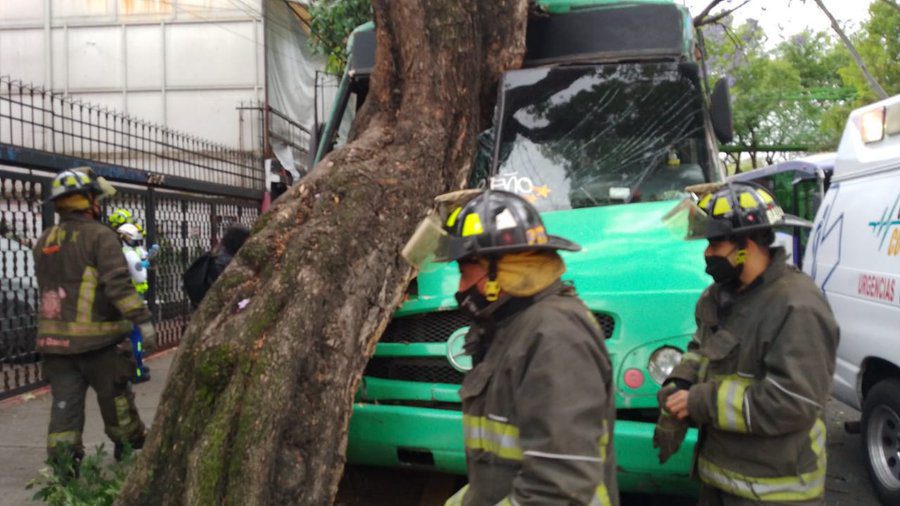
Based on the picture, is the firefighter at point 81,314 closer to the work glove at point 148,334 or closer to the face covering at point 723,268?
the work glove at point 148,334

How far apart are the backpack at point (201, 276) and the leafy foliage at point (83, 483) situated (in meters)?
1.45

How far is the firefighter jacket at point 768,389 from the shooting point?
253cm

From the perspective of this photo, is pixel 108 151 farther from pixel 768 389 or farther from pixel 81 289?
pixel 768 389

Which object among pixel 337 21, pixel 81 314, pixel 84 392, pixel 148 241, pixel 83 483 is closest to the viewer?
pixel 83 483

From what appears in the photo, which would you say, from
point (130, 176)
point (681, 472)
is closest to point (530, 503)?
point (681, 472)

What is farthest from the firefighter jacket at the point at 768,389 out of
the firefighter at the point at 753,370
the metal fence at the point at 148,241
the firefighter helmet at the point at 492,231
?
the metal fence at the point at 148,241

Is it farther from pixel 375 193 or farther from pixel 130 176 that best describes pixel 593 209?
pixel 130 176

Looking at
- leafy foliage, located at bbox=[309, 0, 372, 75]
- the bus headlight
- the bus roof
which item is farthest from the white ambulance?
leafy foliage, located at bbox=[309, 0, 372, 75]

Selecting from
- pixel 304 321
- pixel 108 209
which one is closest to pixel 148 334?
pixel 304 321

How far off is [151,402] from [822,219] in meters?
5.86

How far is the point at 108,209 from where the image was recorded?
340 inches

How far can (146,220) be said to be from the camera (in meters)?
9.25

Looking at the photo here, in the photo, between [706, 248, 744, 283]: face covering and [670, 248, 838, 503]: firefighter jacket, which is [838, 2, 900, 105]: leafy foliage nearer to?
[706, 248, 744, 283]: face covering

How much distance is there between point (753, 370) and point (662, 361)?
0.92 m
